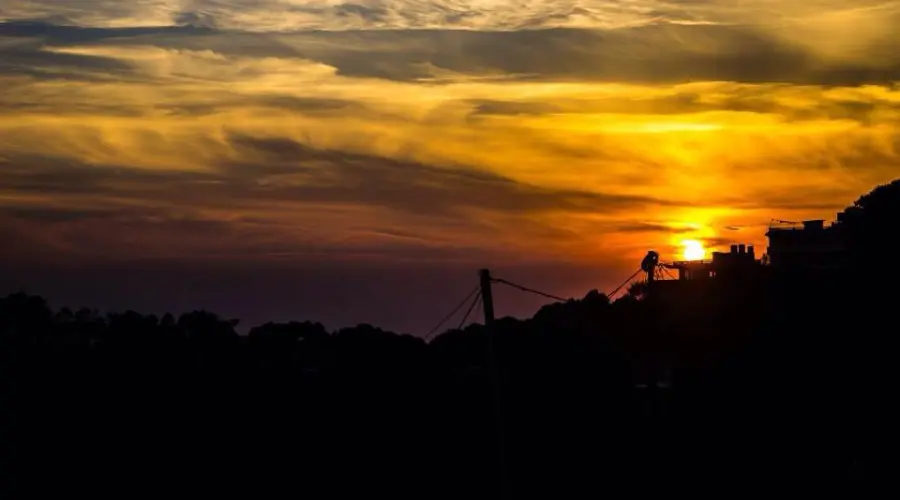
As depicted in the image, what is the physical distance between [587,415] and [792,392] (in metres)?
7.24

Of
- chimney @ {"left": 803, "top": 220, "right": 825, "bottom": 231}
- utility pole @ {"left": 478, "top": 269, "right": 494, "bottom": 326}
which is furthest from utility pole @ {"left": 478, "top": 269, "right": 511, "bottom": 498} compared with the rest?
chimney @ {"left": 803, "top": 220, "right": 825, "bottom": 231}

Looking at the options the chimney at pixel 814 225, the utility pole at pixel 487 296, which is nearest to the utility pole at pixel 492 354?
the utility pole at pixel 487 296

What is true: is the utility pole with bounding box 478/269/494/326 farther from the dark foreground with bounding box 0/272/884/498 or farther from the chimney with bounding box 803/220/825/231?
the chimney with bounding box 803/220/825/231

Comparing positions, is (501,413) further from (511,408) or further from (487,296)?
(511,408)

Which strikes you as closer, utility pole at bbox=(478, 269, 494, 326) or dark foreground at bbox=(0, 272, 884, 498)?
utility pole at bbox=(478, 269, 494, 326)

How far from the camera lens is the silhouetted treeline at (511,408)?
45938mm

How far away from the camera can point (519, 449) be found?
48656 mm

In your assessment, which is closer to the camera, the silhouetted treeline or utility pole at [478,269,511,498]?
utility pole at [478,269,511,498]

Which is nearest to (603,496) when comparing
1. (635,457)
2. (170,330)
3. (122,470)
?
(635,457)

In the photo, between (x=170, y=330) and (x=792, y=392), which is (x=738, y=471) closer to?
(x=792, y=392)

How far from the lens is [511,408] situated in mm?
51906

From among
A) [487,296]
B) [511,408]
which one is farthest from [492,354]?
[511,408]

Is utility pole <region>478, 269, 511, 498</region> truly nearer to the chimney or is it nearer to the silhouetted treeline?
the silhouetted treeline

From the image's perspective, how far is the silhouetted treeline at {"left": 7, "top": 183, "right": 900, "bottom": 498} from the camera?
45.9m
